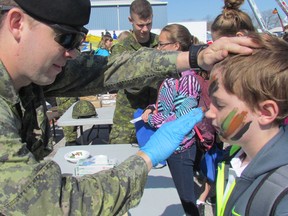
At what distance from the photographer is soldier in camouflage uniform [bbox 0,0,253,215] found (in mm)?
883

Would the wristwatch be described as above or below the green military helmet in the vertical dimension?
above

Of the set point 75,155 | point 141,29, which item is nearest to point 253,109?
point 75,155

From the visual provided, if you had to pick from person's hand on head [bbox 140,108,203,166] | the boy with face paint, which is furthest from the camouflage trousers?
the boy with face paint

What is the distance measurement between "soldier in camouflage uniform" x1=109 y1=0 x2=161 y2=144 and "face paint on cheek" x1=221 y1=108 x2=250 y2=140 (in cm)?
167

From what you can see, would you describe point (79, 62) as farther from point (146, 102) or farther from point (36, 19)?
point (146, 102)

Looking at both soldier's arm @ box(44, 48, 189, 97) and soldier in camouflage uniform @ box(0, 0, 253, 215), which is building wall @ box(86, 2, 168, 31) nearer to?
soldier's arm @ box(44, 48, 189, 97)

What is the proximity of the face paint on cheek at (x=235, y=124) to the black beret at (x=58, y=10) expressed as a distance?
2.22 feet

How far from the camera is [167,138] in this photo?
4.51 feet

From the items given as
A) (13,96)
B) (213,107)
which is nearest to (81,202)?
(13,96)

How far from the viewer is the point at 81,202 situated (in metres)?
0.95

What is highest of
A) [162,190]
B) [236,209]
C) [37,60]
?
[37,60]

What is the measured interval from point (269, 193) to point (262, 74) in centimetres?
41

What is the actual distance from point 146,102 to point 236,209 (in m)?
2.00

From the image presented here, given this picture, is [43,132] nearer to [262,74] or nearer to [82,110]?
[262,74]
